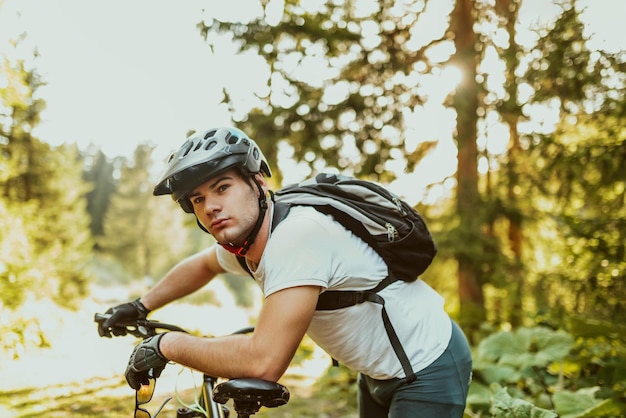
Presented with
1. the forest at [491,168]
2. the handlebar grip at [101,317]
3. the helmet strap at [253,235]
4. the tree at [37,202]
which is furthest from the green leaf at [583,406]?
the tree at [37,202]

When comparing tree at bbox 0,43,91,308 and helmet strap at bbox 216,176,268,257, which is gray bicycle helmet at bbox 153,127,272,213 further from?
tree at bbox 0,43,91,308

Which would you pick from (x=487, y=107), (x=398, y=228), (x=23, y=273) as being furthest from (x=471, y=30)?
(x=23, y=273)

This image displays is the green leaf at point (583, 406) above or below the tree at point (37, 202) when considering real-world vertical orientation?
below

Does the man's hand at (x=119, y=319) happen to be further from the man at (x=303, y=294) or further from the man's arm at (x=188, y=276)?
the man at (x=303, y=294)

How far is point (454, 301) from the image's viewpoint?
8891 millimetres

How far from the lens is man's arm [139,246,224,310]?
2.95 meters

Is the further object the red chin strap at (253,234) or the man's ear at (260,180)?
the man's ear at (260,180)

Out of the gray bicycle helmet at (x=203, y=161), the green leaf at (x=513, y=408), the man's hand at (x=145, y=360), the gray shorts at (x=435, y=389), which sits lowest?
the green leaf at (x=513, y=408)

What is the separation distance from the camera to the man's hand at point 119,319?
2682 millimetres

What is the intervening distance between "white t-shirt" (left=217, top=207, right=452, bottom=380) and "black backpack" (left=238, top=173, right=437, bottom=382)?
4cm

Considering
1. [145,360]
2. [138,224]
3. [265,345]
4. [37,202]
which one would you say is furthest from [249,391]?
[138,224]

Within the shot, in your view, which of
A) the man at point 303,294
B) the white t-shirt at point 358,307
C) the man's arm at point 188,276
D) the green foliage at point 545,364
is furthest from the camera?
the green foliage at point 545,364

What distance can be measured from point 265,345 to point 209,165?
0.84 meters

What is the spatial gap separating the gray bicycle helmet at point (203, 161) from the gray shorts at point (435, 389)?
1.20 meters
